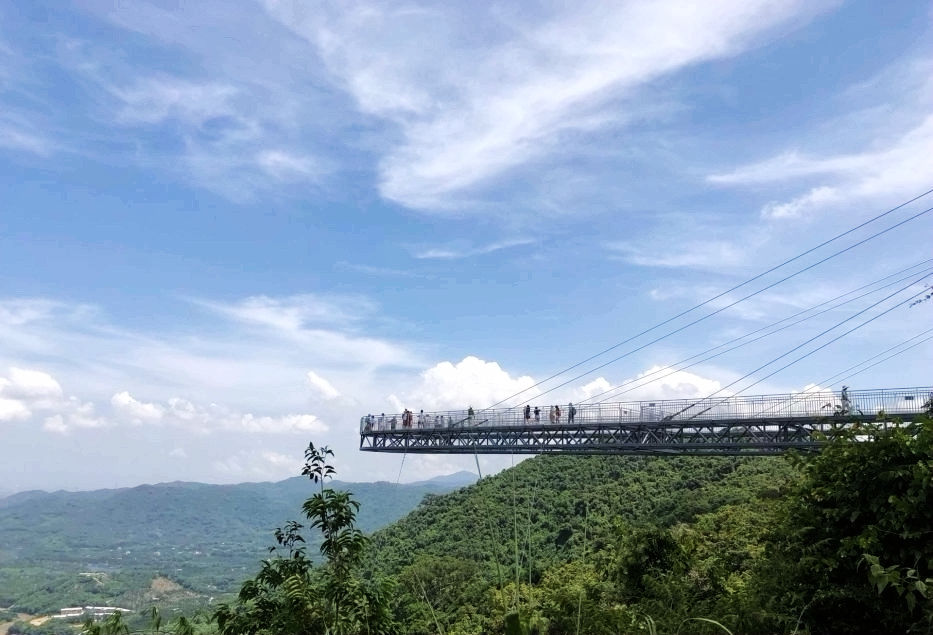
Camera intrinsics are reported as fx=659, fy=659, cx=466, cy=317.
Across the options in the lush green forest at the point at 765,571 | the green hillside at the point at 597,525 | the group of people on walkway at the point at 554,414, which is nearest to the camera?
the lush green forest at the point at 765,571

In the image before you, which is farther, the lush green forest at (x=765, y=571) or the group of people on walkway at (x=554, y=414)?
the group of people on walkway at (x=554, y=414)

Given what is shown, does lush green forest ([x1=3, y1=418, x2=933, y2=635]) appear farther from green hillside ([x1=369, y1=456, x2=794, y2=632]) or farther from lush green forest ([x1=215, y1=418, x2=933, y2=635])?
green hillside ([x1=369, y1=456, x2=794, y2=632])

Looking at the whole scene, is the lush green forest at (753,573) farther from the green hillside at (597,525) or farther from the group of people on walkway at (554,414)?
the group of people on walkway at (554,414)

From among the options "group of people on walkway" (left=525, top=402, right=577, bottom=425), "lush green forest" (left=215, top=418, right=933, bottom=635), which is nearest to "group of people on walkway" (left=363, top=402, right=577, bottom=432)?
"group of people on walkway" (left=525, top=402, right=577, bottom=425)

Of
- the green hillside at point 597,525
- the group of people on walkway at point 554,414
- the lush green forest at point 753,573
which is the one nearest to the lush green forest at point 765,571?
the lush green forest at point 753,573

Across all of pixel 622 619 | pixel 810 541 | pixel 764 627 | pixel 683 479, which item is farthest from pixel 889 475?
pixel 683 479

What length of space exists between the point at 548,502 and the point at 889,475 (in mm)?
40841

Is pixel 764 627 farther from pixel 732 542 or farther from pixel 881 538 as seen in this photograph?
pixel 732 542

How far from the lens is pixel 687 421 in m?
27.5

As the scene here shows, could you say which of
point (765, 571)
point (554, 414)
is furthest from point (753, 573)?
point (554, 414)

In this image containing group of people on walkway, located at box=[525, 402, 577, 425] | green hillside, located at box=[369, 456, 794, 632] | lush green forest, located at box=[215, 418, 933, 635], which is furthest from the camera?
group of people on walkway, located at box=[525, 402, 577, 425]

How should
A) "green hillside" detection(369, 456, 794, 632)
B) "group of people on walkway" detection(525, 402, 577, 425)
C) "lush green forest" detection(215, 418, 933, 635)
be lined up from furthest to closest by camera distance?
1. "group of people on walkway" detection(525, 402, 577, 425)
2. "green hillside" detection(369, 456, 794, 632)
3. "lush green forest" detection(215, 418, 933, 635)

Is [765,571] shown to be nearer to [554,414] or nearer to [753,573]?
[753,573]

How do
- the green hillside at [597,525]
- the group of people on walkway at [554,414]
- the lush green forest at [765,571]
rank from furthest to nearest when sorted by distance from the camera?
1. the group of people on walkway at [554,414]
2. the green hillside at [597,525]
3. the lush green forest at [765,571]
